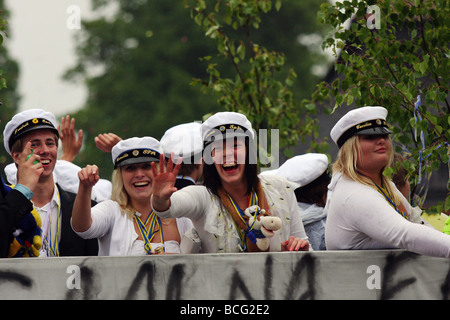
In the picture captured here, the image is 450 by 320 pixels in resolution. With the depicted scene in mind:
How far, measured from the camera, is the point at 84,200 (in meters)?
5.23

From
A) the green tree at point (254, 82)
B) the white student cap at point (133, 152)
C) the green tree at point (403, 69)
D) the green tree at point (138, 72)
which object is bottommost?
the white student cap at point (133, 152)

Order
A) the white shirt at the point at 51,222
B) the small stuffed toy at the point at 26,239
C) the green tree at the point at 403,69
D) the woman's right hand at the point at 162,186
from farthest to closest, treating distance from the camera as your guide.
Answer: the green tree at the point at 403,69
the white shirt at the point at 51,222
the small stuffed toy at the point at 26,239
the woman's right hand at the point at 162,186

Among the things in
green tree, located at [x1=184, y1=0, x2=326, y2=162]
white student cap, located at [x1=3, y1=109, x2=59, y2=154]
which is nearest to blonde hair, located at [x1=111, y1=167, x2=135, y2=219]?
white student cap, located at [x1=3, y1=109, x2=59, y2=154]

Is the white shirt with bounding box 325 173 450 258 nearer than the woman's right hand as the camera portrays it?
Yes

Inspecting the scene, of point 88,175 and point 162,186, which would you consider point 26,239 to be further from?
point 162,186

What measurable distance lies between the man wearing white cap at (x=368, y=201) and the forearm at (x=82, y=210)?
4.46 ft

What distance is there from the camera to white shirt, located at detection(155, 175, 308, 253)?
5090 mm

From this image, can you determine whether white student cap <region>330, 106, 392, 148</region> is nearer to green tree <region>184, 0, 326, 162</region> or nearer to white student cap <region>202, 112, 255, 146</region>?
white student cap <region>202, 112, 255, 146</region>

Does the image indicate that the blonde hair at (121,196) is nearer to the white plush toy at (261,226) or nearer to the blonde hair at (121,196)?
the blonde hair at (121,196)

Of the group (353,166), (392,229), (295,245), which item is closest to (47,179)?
(295,245)

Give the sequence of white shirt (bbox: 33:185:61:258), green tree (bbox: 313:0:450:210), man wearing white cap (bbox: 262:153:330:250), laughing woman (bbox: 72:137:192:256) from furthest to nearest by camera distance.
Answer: man wearing white cap (bbox: 262:153:330:250) → green tree (bbox: 313:0:450:210) → white shirt (bbox: 33:185:61:258) → laughing woman (bbox: 72:137:192:256)

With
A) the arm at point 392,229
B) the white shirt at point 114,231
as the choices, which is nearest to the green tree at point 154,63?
the white shirt at point 114,231

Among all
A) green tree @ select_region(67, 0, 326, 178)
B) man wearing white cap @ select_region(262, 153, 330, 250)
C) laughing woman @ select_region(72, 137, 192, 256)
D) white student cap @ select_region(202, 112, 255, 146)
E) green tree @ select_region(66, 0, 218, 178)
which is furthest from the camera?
green tree @ select_region(67, 0, 326, 178)

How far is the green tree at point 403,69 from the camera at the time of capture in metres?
6.06
